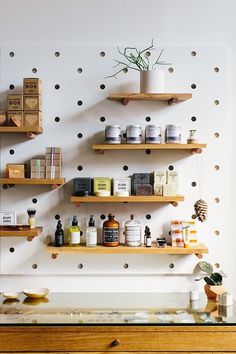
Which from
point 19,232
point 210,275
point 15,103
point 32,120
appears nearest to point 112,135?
point 32,120

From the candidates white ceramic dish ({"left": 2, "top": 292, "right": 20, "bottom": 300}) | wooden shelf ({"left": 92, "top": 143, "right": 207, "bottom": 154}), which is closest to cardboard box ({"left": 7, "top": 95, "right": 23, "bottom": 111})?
wooden shelf ({"left": 92, "top": 143, "right": 207, "bottom": 154})

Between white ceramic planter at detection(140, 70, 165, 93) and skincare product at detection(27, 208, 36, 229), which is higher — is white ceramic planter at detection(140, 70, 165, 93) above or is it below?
above

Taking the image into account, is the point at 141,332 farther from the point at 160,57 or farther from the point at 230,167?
the point at 160,57

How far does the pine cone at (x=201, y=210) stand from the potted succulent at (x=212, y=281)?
0.23m

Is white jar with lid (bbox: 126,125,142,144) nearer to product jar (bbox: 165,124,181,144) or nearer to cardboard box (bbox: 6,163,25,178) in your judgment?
product jar (bbox: 165,124,181,144)

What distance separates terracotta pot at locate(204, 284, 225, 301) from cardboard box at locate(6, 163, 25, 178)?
1039mm

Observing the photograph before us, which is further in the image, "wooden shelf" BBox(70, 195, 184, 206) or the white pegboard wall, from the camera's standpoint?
the white pegboard wall

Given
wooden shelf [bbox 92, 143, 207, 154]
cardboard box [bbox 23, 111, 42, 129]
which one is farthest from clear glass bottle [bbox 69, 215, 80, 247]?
cardboard box [bbox 23, 111, 42, 129]

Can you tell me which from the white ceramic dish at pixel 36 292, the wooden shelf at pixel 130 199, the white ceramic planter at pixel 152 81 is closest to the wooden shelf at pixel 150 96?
the white ceramic planter at pixel 152 81

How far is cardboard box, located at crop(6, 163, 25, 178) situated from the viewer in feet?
8.55

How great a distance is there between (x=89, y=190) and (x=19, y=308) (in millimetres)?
634

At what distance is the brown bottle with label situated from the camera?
2.59 metres

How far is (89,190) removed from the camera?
8.55ft

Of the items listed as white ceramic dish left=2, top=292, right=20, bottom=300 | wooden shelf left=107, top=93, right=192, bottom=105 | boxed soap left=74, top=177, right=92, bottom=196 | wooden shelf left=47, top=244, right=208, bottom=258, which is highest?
wooden shelf left=107, top=93, right=192, bottom=105
